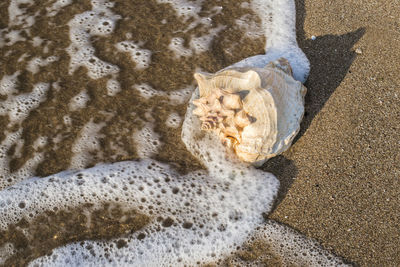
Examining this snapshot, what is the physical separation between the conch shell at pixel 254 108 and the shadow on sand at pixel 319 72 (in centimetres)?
19

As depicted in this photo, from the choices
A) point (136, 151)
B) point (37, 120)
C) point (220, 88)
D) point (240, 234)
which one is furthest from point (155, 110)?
point (240, 234)

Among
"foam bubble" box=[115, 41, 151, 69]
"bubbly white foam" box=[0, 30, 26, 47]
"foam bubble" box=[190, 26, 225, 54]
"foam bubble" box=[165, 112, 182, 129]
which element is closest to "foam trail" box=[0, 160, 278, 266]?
"foam bubble" box=[165, 112, 182, 129]

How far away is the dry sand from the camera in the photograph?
2379mm

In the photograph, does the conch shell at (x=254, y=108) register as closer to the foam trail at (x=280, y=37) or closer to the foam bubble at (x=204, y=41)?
the foam trail at (x=280, y=37)

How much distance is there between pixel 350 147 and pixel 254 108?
835 mm

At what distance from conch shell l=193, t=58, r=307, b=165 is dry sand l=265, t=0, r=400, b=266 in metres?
0.29

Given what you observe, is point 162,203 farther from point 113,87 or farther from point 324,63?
point 324,63

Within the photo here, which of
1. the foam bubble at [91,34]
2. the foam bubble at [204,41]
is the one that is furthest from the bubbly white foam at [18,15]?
the foam bubble at [204,41]

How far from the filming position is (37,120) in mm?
3035

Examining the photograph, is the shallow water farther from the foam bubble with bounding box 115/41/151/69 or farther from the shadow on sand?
the shadow on sand

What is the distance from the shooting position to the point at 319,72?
301 cm

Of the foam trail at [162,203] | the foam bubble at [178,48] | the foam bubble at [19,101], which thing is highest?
the foam bubble at [178,48]

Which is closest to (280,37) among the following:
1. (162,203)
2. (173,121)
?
(173,121)

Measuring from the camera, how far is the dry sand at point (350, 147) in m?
2.38
